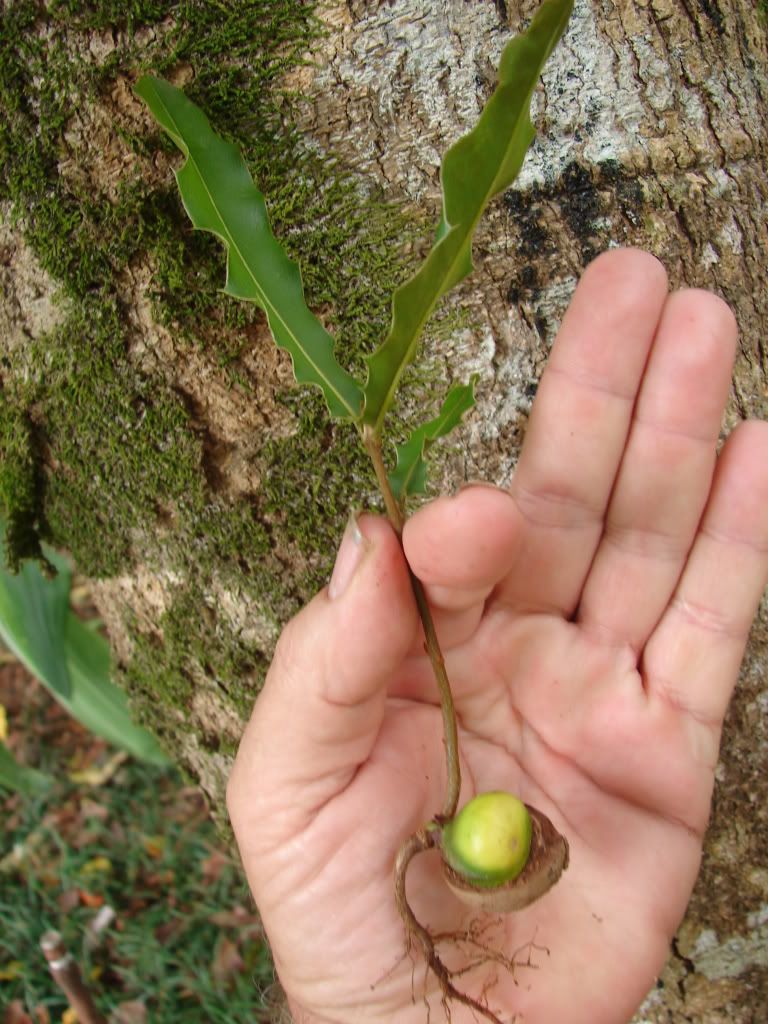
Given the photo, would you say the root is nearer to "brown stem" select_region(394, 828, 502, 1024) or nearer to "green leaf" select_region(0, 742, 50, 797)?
"brown stem" select_region(394, 828, 502, 1024)

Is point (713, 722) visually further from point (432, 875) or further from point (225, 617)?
point (225, 617)

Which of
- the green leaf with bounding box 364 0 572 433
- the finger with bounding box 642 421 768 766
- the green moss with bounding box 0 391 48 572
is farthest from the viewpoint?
the green moss with bounding box 0 391 48 572

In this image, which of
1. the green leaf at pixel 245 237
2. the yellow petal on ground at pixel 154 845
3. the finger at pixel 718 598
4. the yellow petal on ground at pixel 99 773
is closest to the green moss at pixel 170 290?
the green leaf at pixel 245 237

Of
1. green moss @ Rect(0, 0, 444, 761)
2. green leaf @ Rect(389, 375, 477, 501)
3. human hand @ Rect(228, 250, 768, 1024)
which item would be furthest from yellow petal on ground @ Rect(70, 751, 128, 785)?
green leaf @ Rect(389, 375, 477, 501)

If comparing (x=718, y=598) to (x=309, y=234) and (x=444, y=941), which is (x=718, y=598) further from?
(x=309, y=234)

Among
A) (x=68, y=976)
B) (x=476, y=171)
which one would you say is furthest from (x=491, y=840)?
(x=68, y=976)

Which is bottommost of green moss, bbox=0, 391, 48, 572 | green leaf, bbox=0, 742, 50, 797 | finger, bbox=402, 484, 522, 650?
green leaf, bbox=0, 742, 50, 797

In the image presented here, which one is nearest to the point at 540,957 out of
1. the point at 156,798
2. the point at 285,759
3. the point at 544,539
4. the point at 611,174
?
the point at 285,759
